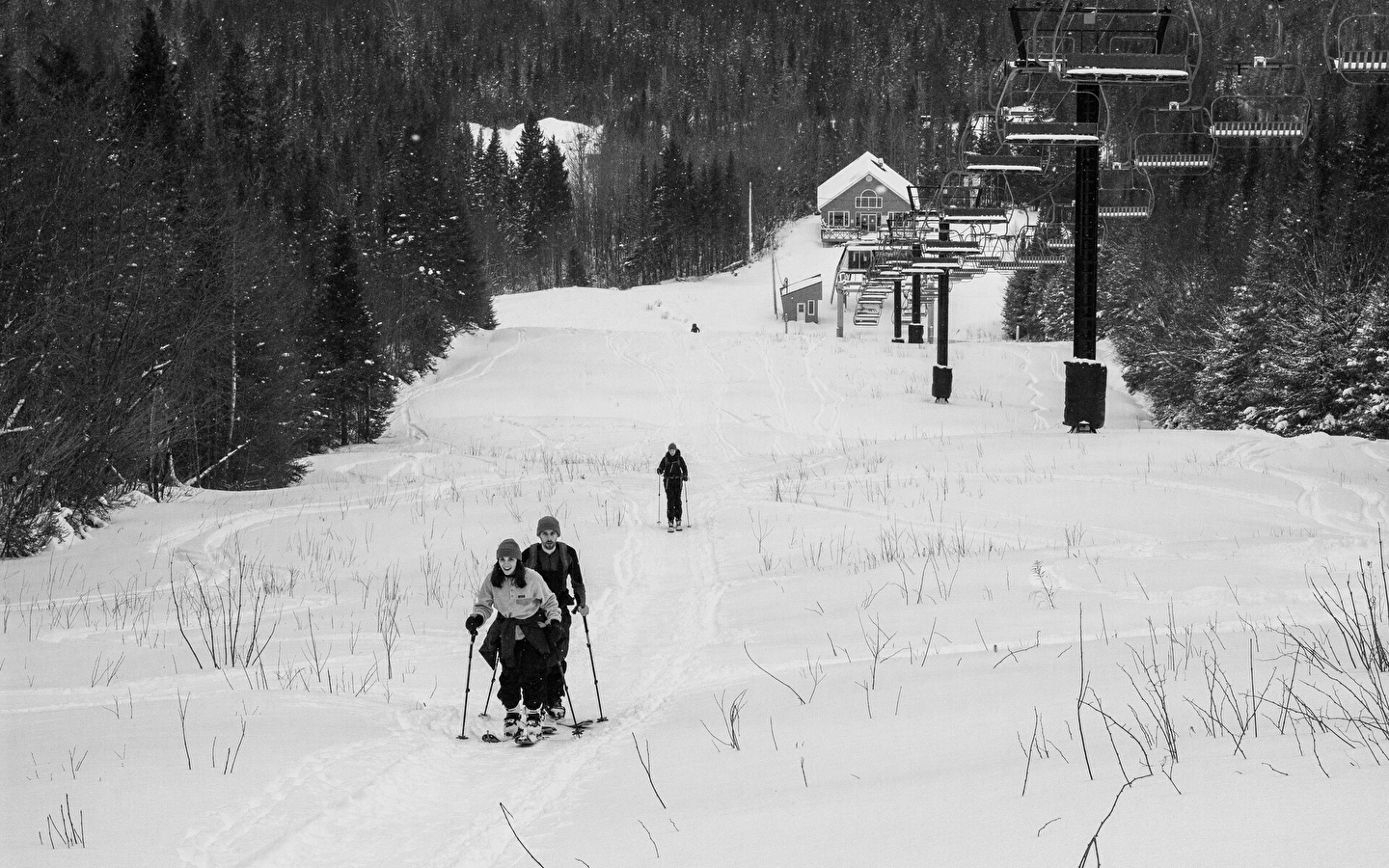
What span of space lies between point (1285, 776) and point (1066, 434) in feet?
64.9

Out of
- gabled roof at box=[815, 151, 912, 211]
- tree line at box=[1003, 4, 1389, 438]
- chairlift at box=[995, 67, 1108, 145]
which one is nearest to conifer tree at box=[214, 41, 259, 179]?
tree line at box=[1003, 4, 1389, 438]

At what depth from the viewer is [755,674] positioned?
27.3 feet

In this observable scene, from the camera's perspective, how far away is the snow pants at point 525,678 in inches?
302

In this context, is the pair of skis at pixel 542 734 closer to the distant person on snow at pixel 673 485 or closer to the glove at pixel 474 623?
the glove at pixel 474 623

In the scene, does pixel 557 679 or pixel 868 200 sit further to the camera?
pixel 868 200

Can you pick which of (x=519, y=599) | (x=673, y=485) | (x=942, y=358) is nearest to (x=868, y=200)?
(x=942, y=358)

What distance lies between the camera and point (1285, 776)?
392cm

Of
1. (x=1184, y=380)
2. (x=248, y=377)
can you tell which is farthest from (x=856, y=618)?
(x=1184, y=380)

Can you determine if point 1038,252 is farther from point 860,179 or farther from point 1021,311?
point 860,179

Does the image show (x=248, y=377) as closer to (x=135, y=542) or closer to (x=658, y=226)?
(x=135, y=542)

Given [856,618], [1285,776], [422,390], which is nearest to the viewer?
[1285,776]

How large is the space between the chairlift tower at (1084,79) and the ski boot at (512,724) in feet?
43.5

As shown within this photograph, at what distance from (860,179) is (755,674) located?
111555 mm

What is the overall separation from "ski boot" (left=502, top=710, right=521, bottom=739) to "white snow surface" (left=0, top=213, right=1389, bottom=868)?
25 centimetres
